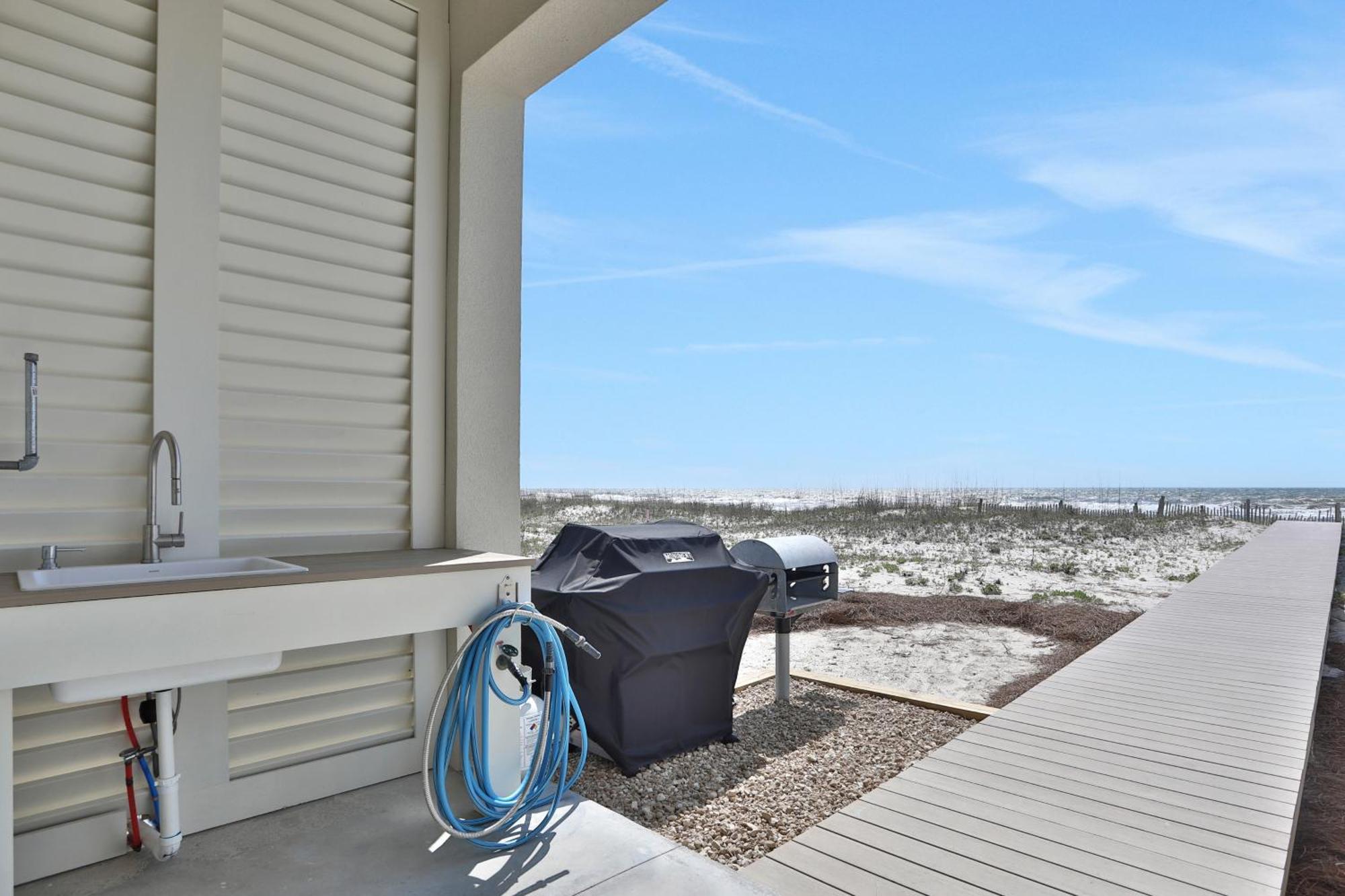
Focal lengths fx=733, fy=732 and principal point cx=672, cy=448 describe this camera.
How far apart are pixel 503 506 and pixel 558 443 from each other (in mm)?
11484

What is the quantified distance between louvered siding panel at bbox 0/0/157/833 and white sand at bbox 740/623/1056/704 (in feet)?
12.6

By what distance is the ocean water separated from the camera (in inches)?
1167

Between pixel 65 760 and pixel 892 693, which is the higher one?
pixel 65 760

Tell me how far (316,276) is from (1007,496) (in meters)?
49.1

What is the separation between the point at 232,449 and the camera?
2383mm

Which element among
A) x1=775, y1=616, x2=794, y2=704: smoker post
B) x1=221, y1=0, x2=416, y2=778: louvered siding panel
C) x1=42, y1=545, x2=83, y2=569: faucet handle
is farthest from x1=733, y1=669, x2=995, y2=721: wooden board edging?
x1=42, y1=545, x2=83, y2=569: faucet handle

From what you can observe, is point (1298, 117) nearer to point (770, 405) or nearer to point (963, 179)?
point (963, 179)

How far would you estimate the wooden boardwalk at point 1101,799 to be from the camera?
178cm

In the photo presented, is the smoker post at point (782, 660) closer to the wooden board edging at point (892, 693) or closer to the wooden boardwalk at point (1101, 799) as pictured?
the wooden board edging at point (892, 693)

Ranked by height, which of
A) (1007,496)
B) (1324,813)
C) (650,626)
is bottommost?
(1007,496)

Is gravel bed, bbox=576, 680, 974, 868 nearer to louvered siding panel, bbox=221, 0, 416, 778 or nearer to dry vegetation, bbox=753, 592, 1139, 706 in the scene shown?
louvered siding panel, bbox=221, 0, 416, 778

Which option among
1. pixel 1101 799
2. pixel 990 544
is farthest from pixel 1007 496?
pixel 1101 799

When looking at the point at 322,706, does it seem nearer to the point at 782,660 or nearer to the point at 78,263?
the point at 78,263

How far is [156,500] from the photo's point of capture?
2123 millimetres
